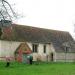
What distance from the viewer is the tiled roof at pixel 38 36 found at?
2532 inches

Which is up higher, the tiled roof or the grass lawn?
the tiled roof

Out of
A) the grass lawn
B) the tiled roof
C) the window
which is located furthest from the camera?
the window

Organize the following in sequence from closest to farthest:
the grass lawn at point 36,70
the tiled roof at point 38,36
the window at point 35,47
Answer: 1. the grass lawn at point 36,70
2. the tiled roof at point 38,36
3. the window at point 35,47

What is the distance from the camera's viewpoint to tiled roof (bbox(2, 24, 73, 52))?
64312 millimetres

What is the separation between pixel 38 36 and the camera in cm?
7006

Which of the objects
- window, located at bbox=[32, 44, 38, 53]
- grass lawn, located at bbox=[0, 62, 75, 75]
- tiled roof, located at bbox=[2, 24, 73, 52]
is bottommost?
grass lawn, located at bbox=[0, 62, 75, 75]

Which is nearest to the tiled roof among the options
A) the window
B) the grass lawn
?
the window

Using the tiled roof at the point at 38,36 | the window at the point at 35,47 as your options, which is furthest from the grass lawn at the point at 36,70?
the window at the point at 35,47

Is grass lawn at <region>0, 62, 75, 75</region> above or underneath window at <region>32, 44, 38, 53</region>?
underneath

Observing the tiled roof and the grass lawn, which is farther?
the tiled roof

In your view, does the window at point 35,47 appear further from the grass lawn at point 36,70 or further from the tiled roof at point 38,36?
the grass lawn at point 36,70

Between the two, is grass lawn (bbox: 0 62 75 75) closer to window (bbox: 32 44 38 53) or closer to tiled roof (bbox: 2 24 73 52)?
tiled roof (bbox: 2 24 73 52)

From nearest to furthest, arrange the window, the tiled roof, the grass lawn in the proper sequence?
the grass lawn → the tiled roof → the window

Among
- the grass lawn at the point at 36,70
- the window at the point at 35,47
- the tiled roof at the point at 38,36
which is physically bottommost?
the grass lawn at the point at 36,70
